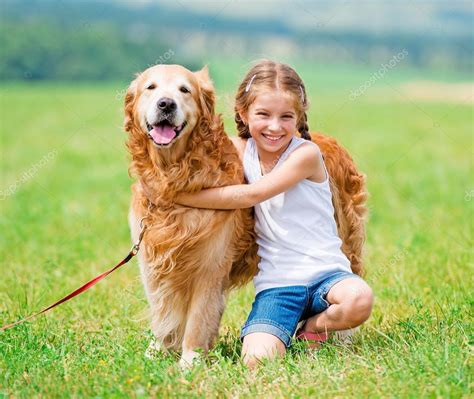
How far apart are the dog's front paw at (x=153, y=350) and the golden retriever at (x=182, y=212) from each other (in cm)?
1

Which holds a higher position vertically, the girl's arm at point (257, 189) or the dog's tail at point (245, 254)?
the girl's arm at point (257, 189)

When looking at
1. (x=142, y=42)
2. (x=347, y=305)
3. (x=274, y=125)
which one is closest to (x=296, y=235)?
(x=347, y=305)

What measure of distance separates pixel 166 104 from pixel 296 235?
3.34 feet

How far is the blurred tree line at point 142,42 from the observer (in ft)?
114

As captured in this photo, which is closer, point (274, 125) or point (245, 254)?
point (274, 125)

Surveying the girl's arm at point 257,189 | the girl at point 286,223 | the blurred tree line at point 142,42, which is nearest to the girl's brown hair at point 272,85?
the girl at point 286,223

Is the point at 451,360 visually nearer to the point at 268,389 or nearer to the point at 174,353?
the point at 268,389

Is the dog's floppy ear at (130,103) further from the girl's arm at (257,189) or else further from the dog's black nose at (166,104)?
the girl's arm at (257,189)

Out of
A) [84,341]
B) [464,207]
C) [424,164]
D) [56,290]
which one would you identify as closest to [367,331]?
[84,341]

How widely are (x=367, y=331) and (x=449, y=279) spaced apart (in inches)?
44.7

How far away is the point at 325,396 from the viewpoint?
317 cm

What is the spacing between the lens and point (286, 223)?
13.2 feet

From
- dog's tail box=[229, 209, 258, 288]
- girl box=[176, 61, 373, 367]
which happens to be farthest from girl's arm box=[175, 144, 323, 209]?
dog's tail box=[229, 209, 258, 288]

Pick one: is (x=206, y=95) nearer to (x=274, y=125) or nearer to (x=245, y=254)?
(x=274, y=125)
